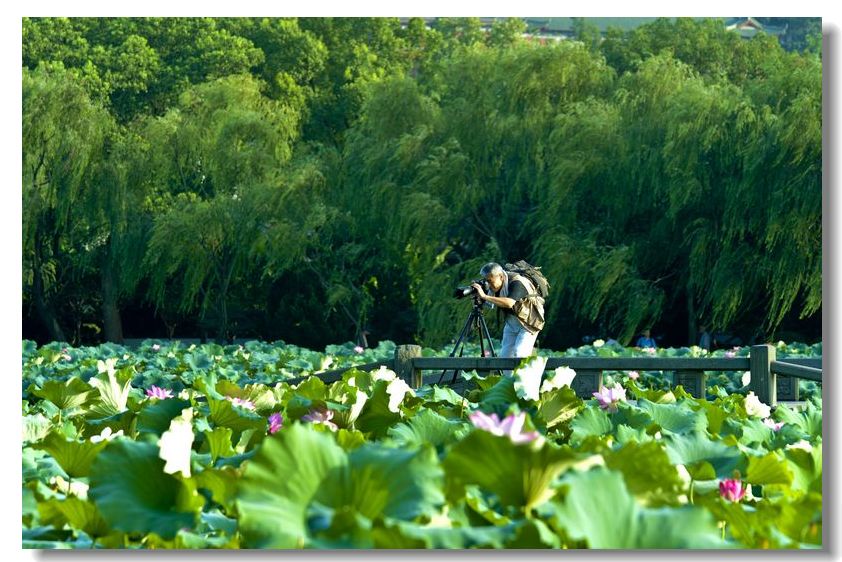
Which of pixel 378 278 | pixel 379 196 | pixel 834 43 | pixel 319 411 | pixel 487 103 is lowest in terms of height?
pixel 378 278

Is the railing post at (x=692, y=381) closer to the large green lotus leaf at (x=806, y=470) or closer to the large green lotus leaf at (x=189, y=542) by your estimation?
the large green lotus leaf at (x=806, y=470)

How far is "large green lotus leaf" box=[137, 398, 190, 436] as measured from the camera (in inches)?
112

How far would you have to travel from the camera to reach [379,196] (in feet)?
55.7

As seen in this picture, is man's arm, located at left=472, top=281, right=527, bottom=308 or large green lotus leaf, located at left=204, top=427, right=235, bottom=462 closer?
large green lotus leaf, located at left=204, top=427, right=235, bottom=462

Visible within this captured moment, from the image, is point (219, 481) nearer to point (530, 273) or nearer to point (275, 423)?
point (275, 423)

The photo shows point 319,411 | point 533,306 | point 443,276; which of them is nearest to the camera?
point 319,411

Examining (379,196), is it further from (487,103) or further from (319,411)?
(319,411)

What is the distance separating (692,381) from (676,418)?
9.37 ft

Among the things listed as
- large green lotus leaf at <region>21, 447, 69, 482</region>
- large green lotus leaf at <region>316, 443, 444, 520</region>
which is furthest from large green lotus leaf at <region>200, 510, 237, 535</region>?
large green lotus leaf at <region>21, 447, 69, 482</region>

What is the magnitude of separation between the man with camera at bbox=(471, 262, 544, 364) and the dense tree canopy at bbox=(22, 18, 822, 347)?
7392 millimetres

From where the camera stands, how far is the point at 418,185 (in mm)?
16688

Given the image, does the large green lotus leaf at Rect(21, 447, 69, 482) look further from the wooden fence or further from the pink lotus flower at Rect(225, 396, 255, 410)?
the wooden fence
